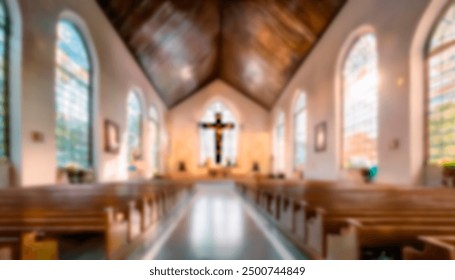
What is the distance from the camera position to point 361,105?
7.16 metres

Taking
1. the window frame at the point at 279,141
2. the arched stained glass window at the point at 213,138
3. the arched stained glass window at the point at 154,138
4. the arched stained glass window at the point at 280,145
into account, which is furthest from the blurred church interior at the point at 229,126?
the arched stained glass window at the point at 213,138

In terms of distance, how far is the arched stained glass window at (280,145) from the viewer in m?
14.1

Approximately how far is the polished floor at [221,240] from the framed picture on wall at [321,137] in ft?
16.8

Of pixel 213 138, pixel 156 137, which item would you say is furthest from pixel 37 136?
pixel 213 138

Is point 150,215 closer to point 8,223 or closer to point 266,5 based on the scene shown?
point 8,223

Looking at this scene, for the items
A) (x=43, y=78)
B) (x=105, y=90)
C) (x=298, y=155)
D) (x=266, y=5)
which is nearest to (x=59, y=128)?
(x=43, y=78)

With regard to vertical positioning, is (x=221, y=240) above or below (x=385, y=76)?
below

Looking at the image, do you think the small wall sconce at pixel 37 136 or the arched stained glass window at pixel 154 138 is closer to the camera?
the small wall sconce at pixel 37 136

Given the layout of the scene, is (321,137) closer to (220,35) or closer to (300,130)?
(300,130)

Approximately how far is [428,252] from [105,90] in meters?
7.90

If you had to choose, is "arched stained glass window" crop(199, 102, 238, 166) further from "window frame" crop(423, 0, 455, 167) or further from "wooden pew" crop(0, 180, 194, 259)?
"wooden pew" crop(0, 180, 194, 259)

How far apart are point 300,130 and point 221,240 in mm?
9350

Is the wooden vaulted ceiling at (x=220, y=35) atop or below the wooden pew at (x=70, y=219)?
atop

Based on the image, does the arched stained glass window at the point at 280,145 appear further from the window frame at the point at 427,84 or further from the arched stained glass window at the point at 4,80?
the arched stained glass window at the point at 4,80
